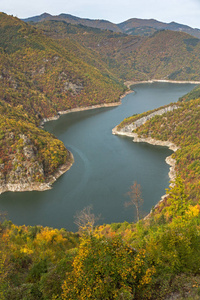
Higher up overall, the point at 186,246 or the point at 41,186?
the point at 186,246

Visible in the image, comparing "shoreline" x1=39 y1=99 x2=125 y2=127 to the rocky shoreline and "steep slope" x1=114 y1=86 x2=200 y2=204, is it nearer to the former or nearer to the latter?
the rocky shoreline

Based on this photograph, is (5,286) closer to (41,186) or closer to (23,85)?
(41,186)

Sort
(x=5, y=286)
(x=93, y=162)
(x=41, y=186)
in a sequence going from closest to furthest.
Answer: (x=5, y=286) < (x=41, y=186) < (x=93, y=162)

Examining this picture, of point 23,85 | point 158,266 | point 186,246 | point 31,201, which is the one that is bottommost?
point 31,201

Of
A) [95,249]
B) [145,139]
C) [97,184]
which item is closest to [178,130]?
[145,139]

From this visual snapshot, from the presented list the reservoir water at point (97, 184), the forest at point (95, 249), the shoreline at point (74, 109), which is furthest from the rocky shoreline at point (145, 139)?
the shoreline at point (74, 109)

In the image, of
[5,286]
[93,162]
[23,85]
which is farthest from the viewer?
[23,85]

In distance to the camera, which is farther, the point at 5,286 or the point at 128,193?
the point at 128,193

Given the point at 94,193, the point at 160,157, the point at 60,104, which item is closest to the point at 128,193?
the point at 94,193

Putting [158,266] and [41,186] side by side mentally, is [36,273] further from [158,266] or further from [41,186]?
[41,186]
